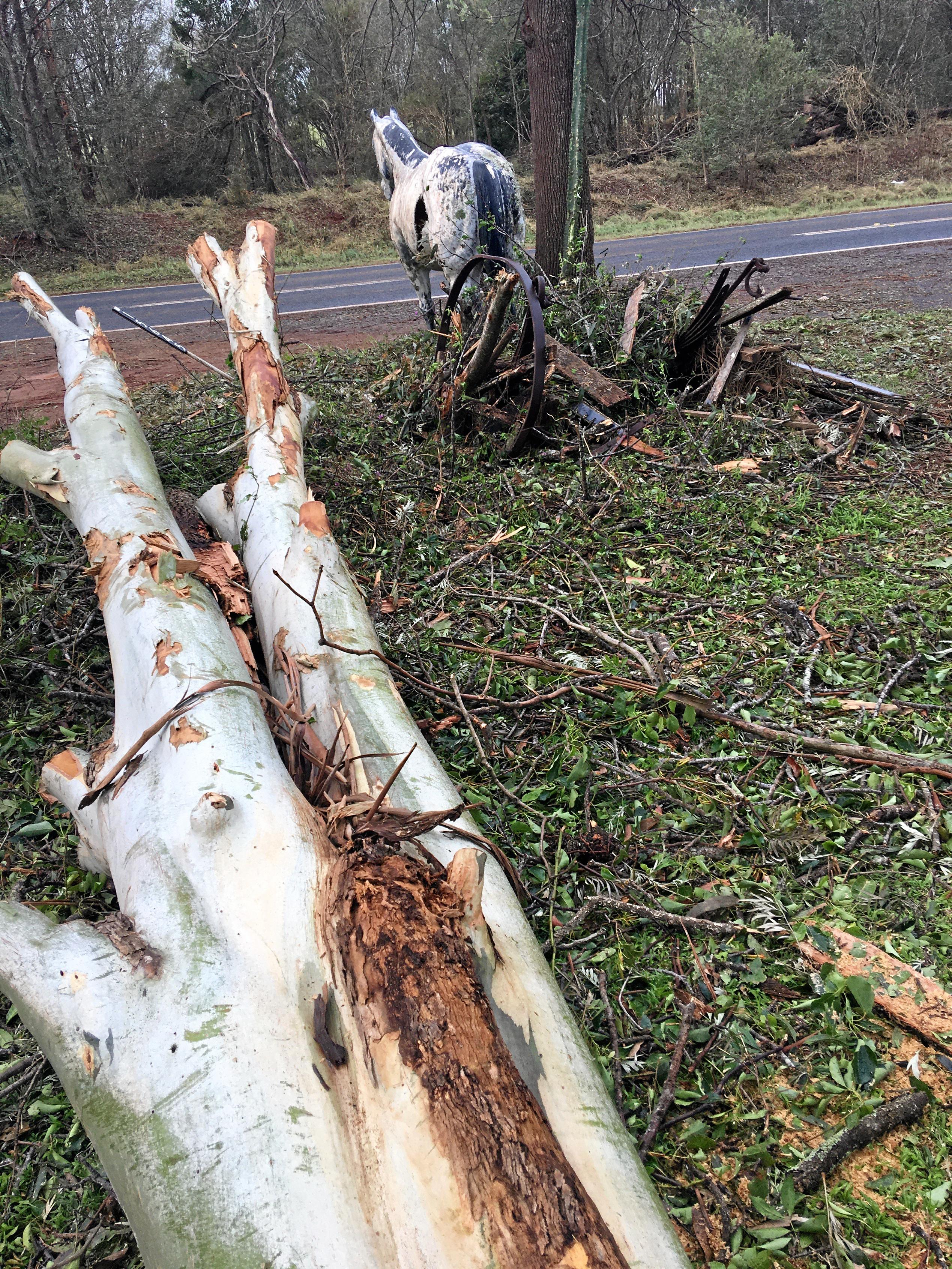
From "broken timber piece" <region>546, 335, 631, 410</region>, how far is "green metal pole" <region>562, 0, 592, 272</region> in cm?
183

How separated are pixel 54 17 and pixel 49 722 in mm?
19880

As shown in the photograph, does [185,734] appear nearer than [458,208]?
Yes

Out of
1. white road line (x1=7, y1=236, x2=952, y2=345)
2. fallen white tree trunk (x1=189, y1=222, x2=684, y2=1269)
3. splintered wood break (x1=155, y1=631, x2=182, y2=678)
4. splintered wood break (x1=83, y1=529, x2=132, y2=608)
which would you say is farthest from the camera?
white road line (x1=7, y1=236, x2=952, y2=345)

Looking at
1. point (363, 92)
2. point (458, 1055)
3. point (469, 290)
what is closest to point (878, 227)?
point (469, 290)

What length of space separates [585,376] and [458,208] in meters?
1.81

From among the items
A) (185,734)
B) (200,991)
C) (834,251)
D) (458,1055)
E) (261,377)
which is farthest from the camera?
(834,251)

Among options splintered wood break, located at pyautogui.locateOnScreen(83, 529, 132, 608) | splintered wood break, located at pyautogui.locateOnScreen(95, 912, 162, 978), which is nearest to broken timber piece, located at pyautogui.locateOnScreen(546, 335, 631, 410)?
splintered wood break, located at pyautogui.locateOnScreen(83, 529, 132, 608)

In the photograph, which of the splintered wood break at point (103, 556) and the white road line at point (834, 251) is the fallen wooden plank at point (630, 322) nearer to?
the splintered wood break at point (103, 556)

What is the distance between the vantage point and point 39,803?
279cm

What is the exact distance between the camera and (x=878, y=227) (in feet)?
44.4

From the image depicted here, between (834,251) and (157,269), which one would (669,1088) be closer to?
(834,251)

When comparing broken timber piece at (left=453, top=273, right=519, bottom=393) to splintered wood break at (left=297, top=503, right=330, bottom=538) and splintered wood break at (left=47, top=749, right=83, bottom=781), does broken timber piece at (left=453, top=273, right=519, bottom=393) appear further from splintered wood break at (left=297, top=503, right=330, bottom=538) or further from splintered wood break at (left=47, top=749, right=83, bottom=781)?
splintered wood break at (left=47, top=749, right=83, bottom=781)

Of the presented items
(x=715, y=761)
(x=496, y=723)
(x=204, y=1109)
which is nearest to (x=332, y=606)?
(x=496, y=723)

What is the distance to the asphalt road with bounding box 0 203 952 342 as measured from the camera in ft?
37.6
